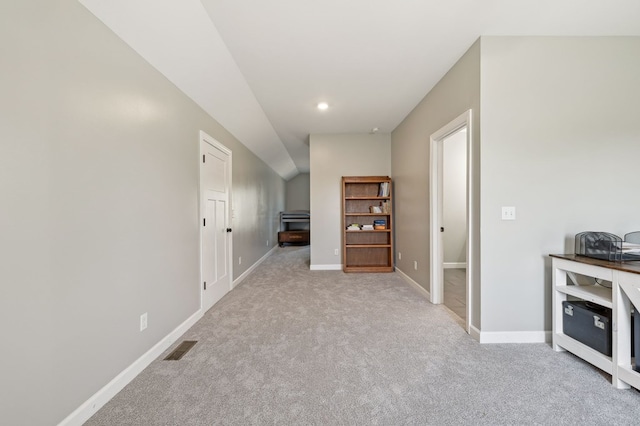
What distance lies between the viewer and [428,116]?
312cm

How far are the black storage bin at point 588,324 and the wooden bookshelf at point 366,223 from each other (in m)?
2.68

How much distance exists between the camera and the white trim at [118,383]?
4.31ft

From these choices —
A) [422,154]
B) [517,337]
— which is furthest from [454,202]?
[517,337]

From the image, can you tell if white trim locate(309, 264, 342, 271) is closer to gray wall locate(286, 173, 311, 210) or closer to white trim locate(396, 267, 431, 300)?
white trim locate(396, 267, 431, 300)

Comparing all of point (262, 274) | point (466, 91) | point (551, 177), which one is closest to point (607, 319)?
point (551, 177)

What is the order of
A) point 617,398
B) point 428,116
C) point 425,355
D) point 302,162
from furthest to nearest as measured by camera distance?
point 302,162, point 428,116, point 425,355, point 617,398

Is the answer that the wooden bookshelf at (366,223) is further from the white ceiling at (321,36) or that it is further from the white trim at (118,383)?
the white trim at (118,383)

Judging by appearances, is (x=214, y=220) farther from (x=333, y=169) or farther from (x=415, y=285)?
(x=415, y=285)

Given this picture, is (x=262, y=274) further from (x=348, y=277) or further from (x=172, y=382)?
(x=172, y=382)

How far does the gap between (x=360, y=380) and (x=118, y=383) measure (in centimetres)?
150

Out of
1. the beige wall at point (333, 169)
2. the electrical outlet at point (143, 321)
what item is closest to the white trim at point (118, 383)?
the electrical outlet at point (143, 321)

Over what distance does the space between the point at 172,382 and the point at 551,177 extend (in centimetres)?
318

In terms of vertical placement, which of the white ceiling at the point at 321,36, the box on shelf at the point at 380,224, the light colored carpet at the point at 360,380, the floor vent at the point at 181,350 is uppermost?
the white ceiling at the point at 321,36

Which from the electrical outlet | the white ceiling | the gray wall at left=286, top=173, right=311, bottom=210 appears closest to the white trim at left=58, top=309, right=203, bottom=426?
the electrical outlet
